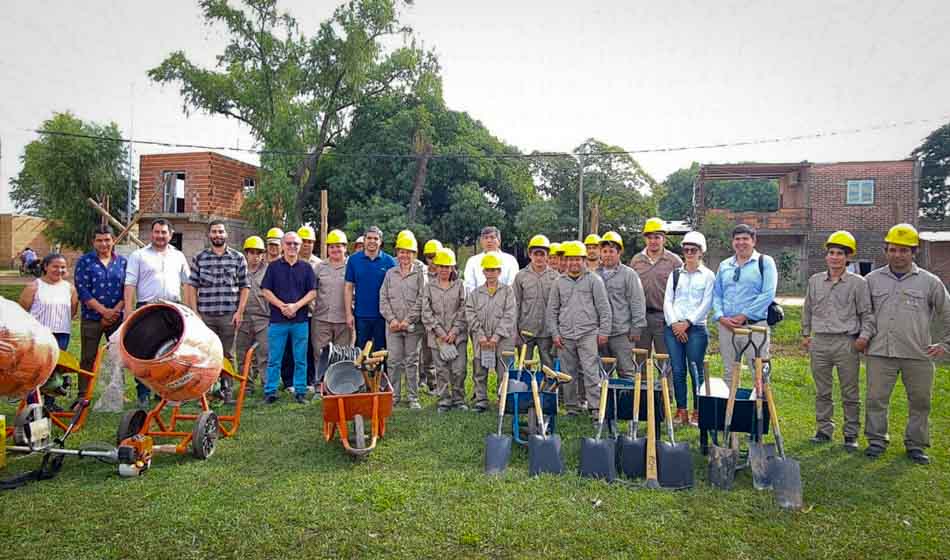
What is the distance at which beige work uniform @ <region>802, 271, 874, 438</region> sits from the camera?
5473mm

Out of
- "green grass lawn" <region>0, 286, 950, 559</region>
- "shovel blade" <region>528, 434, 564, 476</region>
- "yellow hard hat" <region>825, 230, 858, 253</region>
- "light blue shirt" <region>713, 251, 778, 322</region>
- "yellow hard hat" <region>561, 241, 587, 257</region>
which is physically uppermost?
"yellow hard hat" <region>825, 230, 858, 253</region>

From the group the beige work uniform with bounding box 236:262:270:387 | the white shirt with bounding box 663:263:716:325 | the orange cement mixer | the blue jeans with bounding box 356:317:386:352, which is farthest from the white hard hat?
the orange cement mixer

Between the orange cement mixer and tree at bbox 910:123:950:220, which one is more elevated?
tree at bbox 910:123:950:220

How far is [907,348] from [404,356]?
509 cm

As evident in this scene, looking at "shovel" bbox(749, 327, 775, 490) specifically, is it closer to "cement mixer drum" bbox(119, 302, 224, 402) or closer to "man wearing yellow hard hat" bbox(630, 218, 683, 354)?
"man wearing yellow hard hat" bbox(630, 218, 683, 354)

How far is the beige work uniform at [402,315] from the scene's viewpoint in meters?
6.87

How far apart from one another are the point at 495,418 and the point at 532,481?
1.93 metres

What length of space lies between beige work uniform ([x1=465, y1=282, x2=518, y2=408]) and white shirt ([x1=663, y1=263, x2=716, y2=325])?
1.69 metres

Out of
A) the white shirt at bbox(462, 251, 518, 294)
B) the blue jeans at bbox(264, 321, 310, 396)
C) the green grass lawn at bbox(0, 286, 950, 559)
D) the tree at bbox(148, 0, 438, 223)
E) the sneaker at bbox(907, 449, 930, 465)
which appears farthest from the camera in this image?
the tree at bbox(148, 0, 438, 223)

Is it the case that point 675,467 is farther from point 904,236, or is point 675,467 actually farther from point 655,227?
point 904,236

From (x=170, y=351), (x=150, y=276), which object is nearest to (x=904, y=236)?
(x=170, y=351)

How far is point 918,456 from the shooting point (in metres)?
5.07

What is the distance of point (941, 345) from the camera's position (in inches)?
204

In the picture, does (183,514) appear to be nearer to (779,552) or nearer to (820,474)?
(779,552)
